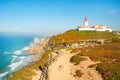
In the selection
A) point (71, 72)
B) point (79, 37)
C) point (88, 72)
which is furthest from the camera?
point (79, 37)

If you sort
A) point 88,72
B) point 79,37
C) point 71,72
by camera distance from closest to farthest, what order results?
point 88,72, point 71,72, point 79,37

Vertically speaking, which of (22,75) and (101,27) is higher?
(101,27)

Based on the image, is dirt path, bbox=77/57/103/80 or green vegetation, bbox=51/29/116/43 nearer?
dirt path, bbox=77/57/103/80

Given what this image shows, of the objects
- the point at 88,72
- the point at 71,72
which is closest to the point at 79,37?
the point at 71,72

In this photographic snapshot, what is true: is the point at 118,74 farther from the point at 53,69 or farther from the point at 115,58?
the point at 53,69

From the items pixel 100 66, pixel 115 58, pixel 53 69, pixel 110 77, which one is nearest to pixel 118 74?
pixel 110 77

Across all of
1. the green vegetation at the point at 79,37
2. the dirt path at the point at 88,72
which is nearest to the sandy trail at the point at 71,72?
the dirt path at the point at 88,72

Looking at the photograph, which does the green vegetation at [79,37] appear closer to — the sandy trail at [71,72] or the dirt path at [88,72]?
the sandy trail at [71,72]

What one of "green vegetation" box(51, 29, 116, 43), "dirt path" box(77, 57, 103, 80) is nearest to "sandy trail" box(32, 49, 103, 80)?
"dirt path" box(77, 57, 103, 80)

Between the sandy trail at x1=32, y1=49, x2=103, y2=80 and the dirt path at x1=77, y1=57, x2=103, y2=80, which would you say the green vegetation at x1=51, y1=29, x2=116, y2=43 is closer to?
the sandy trail at x1=32, y1=49, x2=103, y2=80

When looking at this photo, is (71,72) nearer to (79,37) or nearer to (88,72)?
(88,72)

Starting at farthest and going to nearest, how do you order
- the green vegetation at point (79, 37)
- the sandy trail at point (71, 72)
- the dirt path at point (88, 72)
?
1. the green vegetation at point (79, 37)
2. the sandy trail at point (71, 72)
3. the dirt path at point (88, 72)
